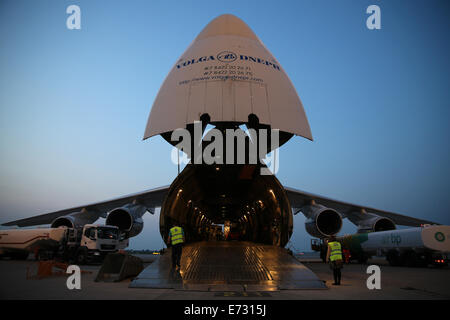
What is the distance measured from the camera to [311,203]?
49.6ft

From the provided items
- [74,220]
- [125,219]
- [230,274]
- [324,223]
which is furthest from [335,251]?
[74,220]

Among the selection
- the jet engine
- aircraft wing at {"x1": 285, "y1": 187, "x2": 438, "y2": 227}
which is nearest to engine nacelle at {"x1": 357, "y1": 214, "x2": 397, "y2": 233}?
aircraft wing at {"x1": 285, "y1": 187, "x2": 438, "y2": 227}

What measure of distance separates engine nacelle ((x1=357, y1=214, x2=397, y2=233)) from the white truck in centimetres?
1255

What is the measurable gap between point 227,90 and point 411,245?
11.8m

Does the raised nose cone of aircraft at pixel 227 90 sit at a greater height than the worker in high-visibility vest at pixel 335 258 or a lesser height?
greater

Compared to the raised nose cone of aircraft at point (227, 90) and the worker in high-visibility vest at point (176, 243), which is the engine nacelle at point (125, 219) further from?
the raised nose cone of aircraft at point (227, 90)

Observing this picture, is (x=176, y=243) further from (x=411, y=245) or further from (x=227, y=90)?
(x=411, y=245)

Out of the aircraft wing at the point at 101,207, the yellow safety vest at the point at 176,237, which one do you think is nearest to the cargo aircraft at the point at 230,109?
the aircraft wing at the point at 101,207

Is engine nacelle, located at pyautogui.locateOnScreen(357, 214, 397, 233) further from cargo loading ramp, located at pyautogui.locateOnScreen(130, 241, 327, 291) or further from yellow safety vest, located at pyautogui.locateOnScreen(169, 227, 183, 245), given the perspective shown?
yellow safety vest, located at pyautogui.locateOnScreen(169, 227, 183, 245)

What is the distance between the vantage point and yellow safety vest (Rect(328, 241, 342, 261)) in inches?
319

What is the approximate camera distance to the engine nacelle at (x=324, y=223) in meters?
13.4

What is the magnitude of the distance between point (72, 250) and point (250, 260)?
1116cm
